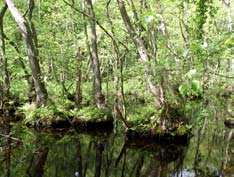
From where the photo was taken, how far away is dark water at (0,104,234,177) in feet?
25.2

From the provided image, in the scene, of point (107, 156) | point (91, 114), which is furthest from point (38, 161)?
point (91, 114)

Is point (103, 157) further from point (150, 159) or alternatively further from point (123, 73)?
point (123, 73)

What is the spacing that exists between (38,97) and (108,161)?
5.68 meters

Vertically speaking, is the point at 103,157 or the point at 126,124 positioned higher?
the point at 126,124

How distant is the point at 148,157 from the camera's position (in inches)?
355

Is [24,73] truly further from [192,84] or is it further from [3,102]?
[192,84]

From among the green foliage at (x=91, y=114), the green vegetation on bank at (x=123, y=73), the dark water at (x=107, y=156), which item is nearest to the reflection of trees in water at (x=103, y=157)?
the dark water at (x=107, y=156)

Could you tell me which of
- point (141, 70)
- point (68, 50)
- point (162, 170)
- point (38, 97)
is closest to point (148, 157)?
point (162, 170)

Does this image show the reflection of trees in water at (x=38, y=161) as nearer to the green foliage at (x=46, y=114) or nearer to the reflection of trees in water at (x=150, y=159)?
the reflection of trees in water at (x=150, y=159)

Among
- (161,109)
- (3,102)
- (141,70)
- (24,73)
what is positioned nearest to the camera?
(161,109)

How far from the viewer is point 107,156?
30.3 feet

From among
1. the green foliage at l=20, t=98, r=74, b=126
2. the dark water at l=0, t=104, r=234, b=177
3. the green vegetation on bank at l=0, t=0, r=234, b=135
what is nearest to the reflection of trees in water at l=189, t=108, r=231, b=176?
the dark water at l=0, t=104, r=234, b=177

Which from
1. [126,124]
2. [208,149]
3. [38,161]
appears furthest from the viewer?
[126,124]

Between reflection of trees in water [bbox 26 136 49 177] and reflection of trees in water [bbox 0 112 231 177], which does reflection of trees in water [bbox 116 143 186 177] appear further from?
reflection of trees in water [bbox 26 136 49 177]
